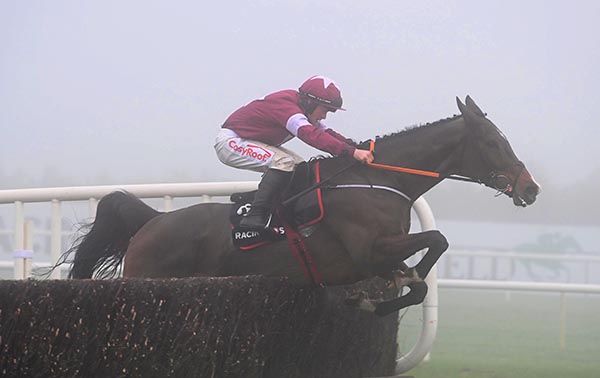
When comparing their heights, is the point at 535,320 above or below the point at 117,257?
below

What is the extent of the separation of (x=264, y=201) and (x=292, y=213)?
145 millimetres

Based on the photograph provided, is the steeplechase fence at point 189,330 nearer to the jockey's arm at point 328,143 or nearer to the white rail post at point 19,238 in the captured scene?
the jockey's arm at point 328,143

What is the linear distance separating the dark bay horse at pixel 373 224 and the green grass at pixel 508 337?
1.04 metres

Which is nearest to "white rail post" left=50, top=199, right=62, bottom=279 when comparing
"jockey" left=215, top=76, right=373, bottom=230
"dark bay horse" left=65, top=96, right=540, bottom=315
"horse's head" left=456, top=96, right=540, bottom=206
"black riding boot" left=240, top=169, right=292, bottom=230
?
"dark bay horse" left=65, top=96, right=540, bottom=315

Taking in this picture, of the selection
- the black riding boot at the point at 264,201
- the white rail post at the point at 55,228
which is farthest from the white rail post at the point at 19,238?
the black riding boot at the point at 264,201

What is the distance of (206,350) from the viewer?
146 inches

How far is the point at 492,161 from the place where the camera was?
15.3 ft

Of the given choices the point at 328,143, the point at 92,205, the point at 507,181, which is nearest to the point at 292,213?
the point at 328,143

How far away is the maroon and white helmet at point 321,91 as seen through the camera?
484 cm

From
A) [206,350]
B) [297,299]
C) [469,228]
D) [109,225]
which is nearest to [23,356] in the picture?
[206,350]

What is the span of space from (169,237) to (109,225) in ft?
1.71

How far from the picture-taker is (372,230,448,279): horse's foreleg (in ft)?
14.9

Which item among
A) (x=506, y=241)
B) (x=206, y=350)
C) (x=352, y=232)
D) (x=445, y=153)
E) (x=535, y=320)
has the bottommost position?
(x=535, y=320)

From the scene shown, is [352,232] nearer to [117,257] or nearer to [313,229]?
[313,229]
